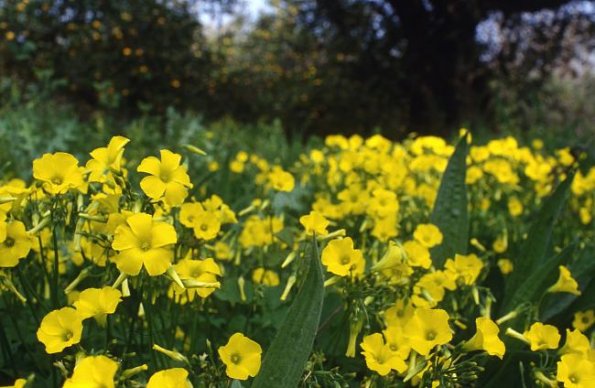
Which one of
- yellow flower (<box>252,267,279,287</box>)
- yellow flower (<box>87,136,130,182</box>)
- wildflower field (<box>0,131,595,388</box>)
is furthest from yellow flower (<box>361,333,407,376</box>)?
yellow flower (<box>252,267,279,287</box>)

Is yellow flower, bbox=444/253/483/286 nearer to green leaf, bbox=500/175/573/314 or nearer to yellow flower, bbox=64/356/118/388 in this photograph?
green leaf, bbox=500/175/573/314

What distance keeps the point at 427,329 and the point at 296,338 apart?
214 millimetres

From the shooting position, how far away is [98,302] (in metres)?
0.97

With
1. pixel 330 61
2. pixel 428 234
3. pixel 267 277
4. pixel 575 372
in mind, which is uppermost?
pixel 330 61

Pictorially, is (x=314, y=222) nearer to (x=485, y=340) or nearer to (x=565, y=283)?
(x=485, y=340)

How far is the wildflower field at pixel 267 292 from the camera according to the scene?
98 centimetres

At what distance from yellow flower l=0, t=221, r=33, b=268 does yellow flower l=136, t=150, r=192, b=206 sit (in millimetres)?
209

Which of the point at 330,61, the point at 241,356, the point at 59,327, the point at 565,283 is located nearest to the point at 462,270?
the point at 565,283

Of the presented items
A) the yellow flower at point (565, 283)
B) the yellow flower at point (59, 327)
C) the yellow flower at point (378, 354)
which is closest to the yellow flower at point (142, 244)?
the yellow flower at point (59, 327)

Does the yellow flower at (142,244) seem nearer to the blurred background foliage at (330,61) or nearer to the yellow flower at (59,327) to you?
the yellow flower at (59,327)

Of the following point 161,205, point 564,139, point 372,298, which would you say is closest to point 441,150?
point 372,298

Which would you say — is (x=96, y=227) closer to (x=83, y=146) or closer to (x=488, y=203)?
(x=488, y=203)

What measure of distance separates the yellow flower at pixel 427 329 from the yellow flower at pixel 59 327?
0.50m

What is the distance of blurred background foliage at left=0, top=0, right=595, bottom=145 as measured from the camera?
771 centimetres
